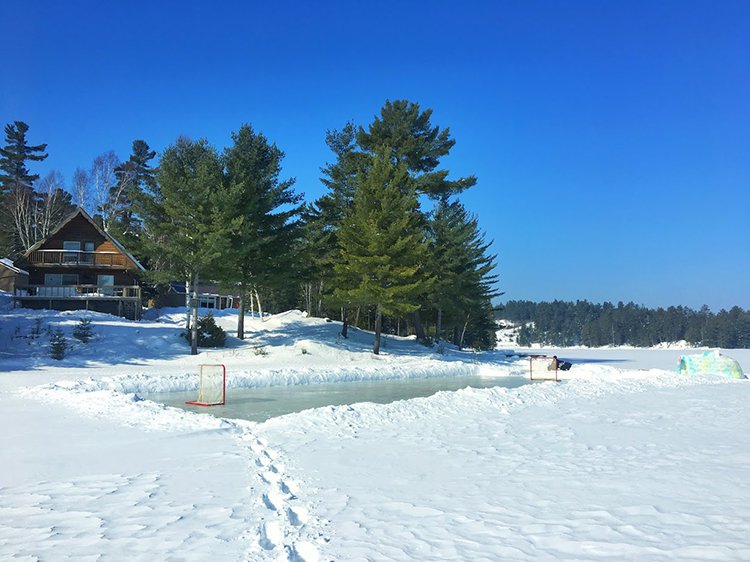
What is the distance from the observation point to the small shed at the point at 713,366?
28.7 m

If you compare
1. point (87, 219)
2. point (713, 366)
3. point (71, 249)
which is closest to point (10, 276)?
point (71, 249)

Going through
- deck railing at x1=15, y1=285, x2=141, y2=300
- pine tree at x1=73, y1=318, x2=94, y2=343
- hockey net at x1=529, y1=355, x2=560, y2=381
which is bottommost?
hockey net at x1=529, y1=355, x2=560, y2=381

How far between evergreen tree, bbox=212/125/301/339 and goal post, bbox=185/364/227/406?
34.9 feet

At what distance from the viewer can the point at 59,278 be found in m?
40.3

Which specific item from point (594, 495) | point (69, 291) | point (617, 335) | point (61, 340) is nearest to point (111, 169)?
point (69, 291)

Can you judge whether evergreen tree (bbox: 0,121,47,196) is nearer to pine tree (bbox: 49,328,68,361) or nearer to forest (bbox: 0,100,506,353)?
forest (bbox: 0,100,506,353)

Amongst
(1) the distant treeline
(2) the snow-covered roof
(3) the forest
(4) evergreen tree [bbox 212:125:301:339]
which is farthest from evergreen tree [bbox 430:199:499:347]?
(1) the distant treeline

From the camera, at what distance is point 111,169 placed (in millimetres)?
50656

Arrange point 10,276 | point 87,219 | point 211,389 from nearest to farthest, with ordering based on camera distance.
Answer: point 211,389 < point 87,219 < point 10,276

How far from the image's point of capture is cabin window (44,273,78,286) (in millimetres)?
40188

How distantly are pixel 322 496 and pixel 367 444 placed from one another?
3.53m

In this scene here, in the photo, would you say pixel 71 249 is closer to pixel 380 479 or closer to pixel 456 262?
pixel 456 262

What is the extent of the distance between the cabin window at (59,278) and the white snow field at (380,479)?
1003 inches

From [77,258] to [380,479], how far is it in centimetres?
3780
